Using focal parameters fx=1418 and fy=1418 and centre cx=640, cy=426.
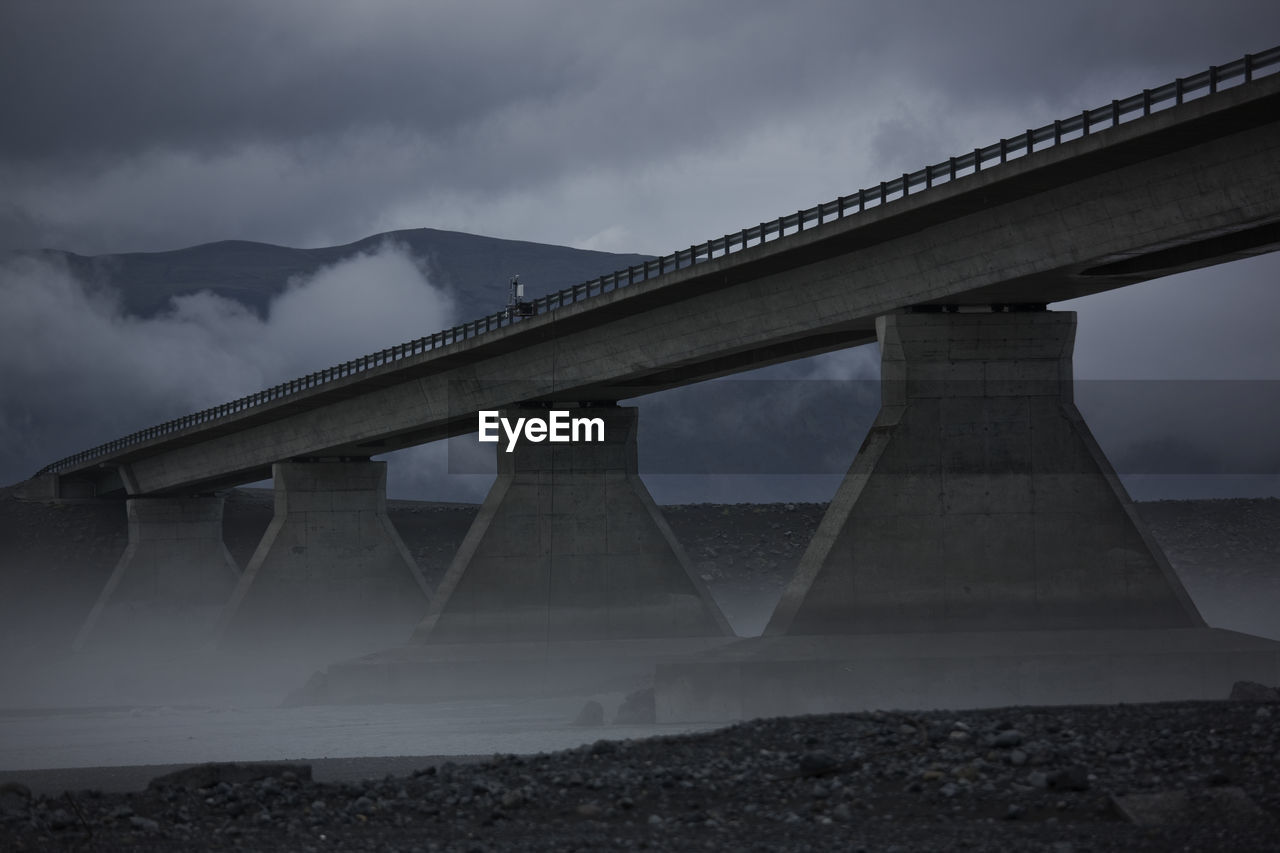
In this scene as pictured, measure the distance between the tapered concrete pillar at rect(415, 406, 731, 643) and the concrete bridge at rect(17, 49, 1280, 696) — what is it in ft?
0.22

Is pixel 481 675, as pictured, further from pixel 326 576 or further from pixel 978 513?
pixel 326 576

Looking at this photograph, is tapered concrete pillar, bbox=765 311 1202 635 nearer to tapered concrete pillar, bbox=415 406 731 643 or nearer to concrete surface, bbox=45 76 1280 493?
concrete surface, bbox=45 76 1280 493

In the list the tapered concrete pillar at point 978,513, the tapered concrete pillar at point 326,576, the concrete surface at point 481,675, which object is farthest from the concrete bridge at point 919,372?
the tapered concrete pillar at point 326,576

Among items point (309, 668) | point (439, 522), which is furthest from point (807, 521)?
point (309, 668)

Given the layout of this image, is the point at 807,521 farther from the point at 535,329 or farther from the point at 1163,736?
the point at 1163,736

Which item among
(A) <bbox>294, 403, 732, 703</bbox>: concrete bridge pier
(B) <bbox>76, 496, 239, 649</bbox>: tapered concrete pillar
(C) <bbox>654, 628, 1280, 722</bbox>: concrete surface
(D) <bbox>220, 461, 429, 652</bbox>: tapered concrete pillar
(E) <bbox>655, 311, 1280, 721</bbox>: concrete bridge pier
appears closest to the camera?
(C) <bbox>654, 628, 1280, 722</bbox>: concrete surface

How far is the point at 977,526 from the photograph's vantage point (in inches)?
1390

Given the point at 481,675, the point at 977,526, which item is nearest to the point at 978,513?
the point at 977,526

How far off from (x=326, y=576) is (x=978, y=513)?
3572 cm

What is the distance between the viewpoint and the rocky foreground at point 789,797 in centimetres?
1496

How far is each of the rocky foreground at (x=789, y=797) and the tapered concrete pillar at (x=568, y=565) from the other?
26969mm

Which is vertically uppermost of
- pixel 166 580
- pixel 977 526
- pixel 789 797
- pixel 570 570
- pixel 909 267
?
pixel 909 267

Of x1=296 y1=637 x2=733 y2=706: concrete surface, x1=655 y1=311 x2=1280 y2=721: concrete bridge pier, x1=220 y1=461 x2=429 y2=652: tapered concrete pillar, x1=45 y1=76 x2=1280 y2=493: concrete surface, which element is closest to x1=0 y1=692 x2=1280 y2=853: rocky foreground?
x1=45 y1=76 x2=1280 y2=493: concrete surface

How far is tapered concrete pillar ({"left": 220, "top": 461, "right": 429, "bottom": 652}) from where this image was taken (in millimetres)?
A: 62250
